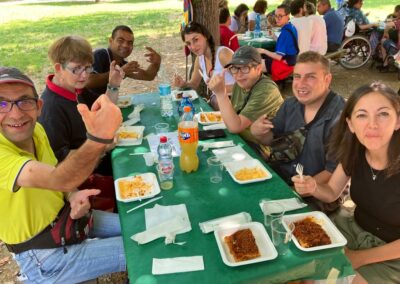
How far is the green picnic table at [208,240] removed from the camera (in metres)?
1.59

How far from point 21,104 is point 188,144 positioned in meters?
1.06

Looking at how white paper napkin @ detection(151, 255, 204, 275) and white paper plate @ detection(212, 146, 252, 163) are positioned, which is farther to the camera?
white paper plate @ detection(212, 146, 252, 163)

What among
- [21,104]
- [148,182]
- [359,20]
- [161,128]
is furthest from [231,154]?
[359,20]

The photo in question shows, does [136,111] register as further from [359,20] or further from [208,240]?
[359,20]

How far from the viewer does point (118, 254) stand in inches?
90.4

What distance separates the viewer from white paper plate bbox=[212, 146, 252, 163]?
8.43 feet

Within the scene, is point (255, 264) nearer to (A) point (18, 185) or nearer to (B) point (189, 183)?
(B) point (189, 183)

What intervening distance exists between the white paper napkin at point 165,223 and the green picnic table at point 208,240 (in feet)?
0.09

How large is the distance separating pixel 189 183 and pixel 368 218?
119cm

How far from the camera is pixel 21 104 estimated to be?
1.97 meters

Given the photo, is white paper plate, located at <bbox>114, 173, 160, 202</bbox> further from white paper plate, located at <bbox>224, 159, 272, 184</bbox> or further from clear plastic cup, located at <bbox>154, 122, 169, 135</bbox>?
clear plastic cup, located at <bbox>154, 122, 169, 135</bbox>

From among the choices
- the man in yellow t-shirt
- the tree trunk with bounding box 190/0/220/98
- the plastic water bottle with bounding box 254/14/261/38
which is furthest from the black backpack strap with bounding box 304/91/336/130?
the plastic water bottle with bounding box 254/14/261/38

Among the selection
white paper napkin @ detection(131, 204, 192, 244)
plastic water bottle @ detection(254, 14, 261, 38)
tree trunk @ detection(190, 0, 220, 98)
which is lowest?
white paper napkin @ detection(131, 204, 192, 244)

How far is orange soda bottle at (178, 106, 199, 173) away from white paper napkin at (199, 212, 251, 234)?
597mm
